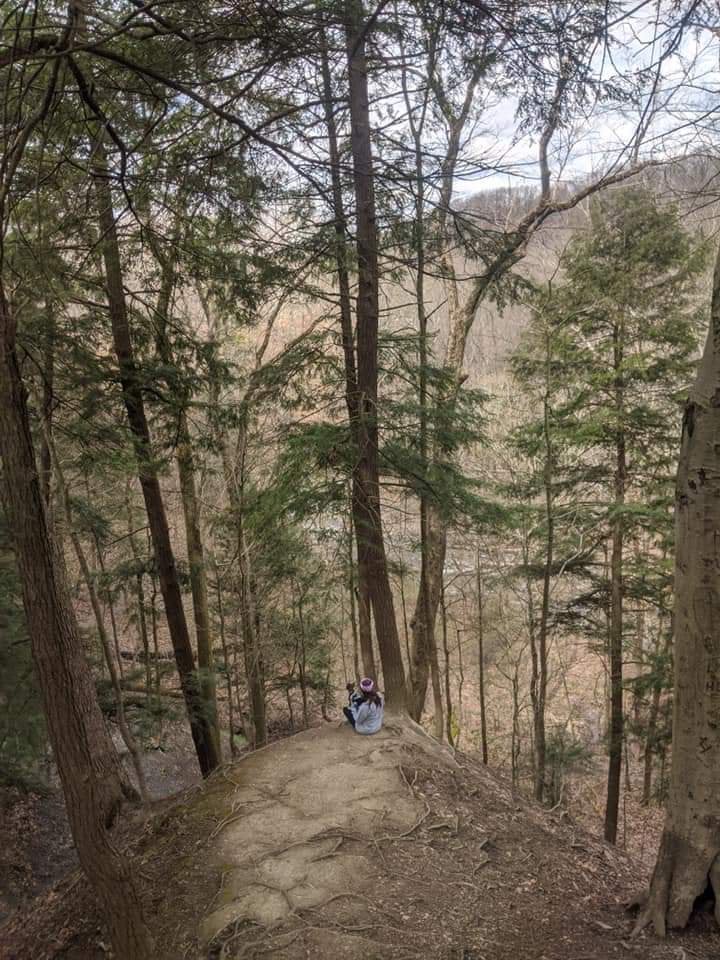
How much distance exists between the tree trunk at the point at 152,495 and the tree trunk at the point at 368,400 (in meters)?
2.74

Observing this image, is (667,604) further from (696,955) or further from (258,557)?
(696,955)

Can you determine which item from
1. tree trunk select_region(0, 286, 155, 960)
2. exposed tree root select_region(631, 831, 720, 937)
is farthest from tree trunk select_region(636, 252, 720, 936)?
tree trunk select_region(0, 286, 155, 960)

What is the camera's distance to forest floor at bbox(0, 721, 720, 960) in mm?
4473

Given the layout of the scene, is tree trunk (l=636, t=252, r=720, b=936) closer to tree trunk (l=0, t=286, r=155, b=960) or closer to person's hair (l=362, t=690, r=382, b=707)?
tree trunk (l=0, t=286, r=155, b=960)

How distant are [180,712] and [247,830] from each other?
441 cm

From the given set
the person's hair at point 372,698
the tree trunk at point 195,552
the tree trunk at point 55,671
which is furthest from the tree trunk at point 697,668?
the tree trunk at point 195,552

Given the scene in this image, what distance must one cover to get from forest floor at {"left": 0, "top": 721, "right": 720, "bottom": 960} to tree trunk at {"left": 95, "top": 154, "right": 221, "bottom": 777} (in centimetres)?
236

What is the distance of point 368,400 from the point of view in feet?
25.3

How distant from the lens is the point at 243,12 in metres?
4.20

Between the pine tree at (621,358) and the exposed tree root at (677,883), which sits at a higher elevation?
the pine tree at (621,358)

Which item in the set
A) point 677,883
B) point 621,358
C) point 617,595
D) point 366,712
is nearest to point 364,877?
point 677,883

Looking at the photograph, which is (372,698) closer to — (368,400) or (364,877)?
(364,877)

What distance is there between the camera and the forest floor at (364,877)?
176 inches

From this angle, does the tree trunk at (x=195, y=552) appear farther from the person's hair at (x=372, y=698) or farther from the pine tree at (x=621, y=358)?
the pine tree at (x=621, y=358)
